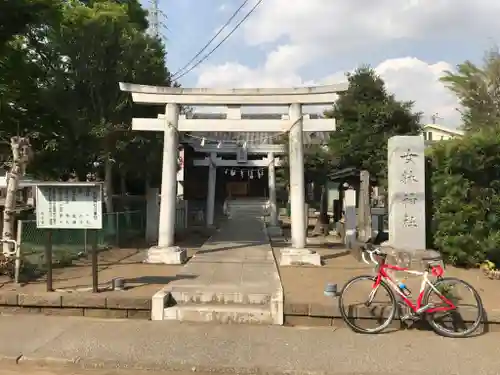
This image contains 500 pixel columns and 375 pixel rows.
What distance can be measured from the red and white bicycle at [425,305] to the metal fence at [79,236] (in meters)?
4.33

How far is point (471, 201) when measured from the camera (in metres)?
10.2

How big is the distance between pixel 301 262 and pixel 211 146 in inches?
540

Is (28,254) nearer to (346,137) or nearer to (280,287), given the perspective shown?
(280,287)

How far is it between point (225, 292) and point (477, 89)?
12338 millimetres

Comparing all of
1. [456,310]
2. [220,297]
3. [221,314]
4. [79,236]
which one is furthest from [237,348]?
[79,236]

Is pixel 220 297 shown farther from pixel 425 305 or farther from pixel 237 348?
pixel 425 305

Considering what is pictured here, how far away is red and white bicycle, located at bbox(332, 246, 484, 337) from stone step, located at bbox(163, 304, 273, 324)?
1.18m

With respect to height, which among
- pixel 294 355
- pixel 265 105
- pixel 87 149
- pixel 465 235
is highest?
pixel 265 105

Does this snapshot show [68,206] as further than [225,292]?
Yes

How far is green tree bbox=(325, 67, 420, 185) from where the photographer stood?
65.8ft

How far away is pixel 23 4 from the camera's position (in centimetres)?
966

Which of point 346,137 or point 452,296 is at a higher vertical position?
point 346,137

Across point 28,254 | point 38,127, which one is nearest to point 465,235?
point 28,254

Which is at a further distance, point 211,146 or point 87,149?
point 211,146
